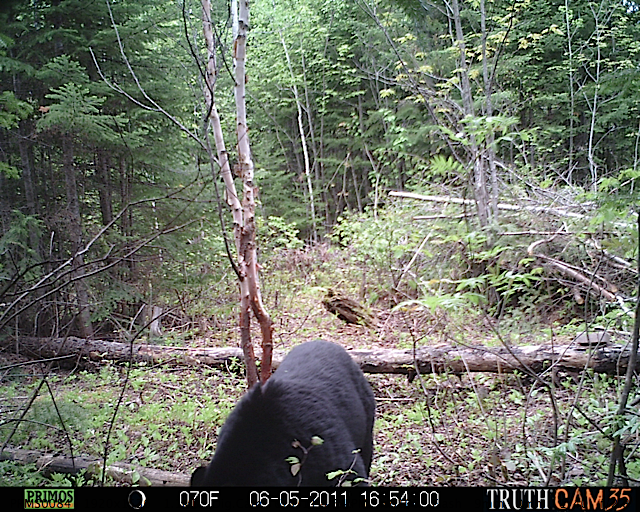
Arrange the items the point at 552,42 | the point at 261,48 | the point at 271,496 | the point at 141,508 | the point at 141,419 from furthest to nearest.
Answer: the point at 261,48 < the point at 552,42 < the point at 141,419 < the point at 141,508 < the point at 271,496

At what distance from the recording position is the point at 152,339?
6312 millimetres

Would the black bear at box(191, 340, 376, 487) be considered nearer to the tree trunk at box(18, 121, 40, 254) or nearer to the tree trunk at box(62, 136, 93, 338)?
the tree trunk at box(62, 136, 93, 338)

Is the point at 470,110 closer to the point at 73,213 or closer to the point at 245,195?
the point at 245,195

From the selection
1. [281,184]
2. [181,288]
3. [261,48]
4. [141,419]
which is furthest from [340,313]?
[261,48]

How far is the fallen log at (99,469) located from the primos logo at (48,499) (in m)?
0.59

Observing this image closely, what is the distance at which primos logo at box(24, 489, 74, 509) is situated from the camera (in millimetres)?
2246

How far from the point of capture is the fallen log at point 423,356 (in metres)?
3.90

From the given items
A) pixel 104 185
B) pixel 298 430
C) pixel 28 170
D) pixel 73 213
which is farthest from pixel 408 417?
pixel 28 170

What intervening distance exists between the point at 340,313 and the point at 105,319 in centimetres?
355

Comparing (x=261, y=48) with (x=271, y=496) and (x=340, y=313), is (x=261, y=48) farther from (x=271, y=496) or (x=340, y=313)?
(x=271, y=496)

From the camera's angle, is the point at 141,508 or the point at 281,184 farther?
the point at 281,184

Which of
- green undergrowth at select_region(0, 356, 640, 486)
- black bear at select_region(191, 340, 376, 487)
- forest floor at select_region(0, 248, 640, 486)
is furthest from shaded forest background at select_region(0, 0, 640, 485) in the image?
black bear at select_region(191, 340, 376, 487)

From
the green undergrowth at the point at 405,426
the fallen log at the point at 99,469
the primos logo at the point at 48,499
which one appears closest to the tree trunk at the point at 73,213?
the green undergrowth at the point at 405,426

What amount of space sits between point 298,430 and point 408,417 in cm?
209
